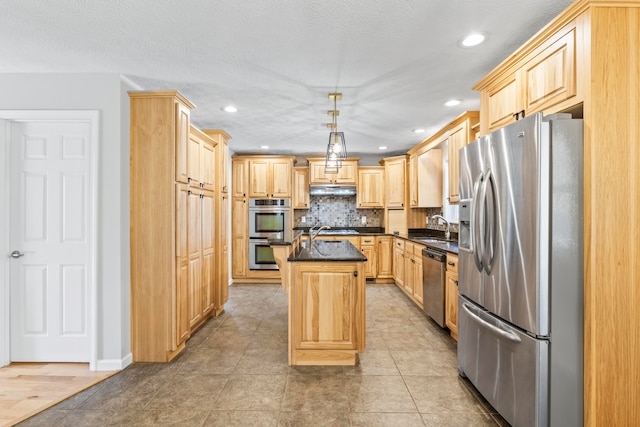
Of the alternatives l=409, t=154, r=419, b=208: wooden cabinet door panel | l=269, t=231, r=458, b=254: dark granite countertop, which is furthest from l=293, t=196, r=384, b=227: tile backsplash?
l=409, t=154, r=419, b=208: wooden cabinet door panel

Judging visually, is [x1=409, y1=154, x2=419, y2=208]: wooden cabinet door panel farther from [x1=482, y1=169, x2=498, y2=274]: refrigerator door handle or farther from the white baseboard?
the white baseboard

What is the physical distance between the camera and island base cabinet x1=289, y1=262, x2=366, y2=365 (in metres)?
2.88

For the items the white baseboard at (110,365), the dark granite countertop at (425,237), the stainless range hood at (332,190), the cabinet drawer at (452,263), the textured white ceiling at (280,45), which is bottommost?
the white baseboard at (110,365)

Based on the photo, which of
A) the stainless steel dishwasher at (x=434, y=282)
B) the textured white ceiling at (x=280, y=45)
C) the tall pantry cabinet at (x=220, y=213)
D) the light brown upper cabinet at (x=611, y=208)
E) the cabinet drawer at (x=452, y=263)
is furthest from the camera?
the tall pantry cabinet at (x=220, y=213)

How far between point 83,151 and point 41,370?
6.34 feet

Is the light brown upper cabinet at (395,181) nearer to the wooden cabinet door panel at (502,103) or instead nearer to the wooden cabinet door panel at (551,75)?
the wooden cabinet door panel at (502,103)

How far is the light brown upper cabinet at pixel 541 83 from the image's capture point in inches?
72.5

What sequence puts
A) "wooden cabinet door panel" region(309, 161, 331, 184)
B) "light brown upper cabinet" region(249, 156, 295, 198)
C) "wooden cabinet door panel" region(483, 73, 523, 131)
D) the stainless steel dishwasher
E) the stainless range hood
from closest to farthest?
1. "wooden cabinet door panel" region(483, 73, 523, 131)
2. the stainless steel dishwasher
3. "light brown upper cabinet" region(249, 156, 295, 198)
4. "wooden cabinet door panel" region(309, 161, 331, 184)
5. the stainless range hood

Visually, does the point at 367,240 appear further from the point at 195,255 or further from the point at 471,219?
the point at 471,219

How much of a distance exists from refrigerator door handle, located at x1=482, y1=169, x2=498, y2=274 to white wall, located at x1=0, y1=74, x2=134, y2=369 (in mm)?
2936

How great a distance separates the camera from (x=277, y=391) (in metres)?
2.47

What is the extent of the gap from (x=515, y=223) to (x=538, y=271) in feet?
0.99

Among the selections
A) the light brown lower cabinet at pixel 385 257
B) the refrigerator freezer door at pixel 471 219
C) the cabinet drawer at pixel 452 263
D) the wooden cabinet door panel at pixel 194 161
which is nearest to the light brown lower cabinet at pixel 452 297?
the cabinet drawer at pixel 452 263

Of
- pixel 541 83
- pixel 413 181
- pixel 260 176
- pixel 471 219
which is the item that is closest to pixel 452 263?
pixel 471 219
